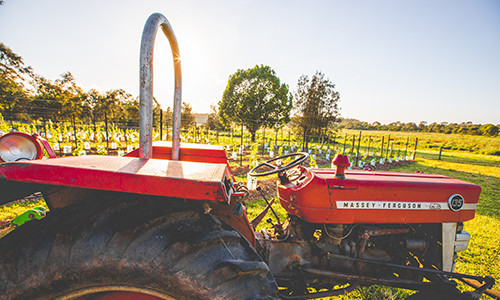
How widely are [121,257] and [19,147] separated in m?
0.96

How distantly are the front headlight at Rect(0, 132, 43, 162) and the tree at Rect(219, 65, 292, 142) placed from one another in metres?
19.2

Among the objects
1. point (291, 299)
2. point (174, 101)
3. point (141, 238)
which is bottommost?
point (291, 299)

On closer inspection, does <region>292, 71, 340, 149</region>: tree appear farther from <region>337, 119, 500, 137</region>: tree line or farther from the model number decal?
the model number decal

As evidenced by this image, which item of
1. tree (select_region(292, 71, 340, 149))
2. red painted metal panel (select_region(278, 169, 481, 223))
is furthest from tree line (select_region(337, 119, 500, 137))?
red painted metal panel (select_region(278, 169, 481, 223))

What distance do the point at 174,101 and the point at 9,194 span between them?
0.92 meters

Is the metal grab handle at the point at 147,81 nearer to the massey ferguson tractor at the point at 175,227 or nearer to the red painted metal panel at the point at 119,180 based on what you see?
the massey ferguson tractor at the point at 175,227

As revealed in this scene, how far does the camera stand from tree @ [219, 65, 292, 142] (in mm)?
20859

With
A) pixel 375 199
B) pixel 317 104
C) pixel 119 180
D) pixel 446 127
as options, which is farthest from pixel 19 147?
pixel 446 127

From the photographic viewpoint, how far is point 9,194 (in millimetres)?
976

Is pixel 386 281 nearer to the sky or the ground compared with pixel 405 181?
nearer to the ground

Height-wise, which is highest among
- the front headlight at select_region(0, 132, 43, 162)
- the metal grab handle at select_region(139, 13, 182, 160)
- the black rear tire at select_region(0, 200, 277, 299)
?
the metal grab handle at select_region(139, 13, 182, 160)

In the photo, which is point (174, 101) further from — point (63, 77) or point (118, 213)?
point (63, 77)

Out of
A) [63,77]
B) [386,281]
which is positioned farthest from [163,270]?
[63,77]

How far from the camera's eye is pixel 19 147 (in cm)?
120
